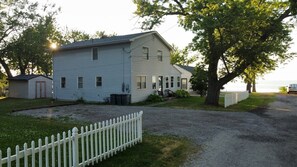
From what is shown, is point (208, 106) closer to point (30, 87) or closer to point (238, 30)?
point (238, 30)

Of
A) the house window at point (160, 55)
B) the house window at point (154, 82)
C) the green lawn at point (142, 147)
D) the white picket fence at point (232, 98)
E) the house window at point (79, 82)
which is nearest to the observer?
the green lawn at point (142, 147)

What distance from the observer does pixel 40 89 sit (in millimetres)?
34188

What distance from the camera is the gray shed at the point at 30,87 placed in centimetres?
3288

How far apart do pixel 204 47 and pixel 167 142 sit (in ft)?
43.1

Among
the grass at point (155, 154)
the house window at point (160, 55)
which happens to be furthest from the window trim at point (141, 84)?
the grass at point (155, 154)

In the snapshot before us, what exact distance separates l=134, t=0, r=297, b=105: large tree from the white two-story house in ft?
21.4

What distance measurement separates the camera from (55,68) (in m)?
31.5

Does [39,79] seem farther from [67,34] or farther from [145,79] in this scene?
[67,34]

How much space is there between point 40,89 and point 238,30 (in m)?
25.4

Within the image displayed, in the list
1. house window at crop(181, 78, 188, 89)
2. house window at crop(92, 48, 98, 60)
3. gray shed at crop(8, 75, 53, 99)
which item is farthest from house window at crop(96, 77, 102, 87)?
house window at crop(181, 78, 188, 89)

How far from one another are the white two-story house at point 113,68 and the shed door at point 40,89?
3.95 metres

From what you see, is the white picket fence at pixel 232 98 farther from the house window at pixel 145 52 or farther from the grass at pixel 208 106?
the house window at pixel 145 52

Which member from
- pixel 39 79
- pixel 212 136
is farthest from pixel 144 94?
pixel 212 136

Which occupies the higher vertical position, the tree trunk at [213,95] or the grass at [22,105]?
the tree trunk at [213,95]
